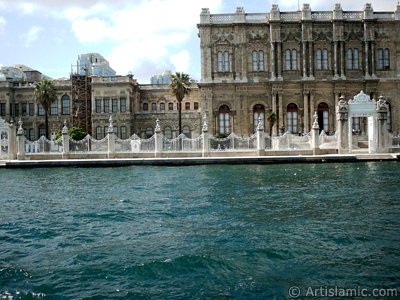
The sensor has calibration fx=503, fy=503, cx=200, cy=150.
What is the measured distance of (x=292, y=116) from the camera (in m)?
48.4

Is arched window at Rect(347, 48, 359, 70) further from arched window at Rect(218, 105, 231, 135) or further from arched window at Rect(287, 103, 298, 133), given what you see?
arched window at Rect(218, 105, 231, 135)

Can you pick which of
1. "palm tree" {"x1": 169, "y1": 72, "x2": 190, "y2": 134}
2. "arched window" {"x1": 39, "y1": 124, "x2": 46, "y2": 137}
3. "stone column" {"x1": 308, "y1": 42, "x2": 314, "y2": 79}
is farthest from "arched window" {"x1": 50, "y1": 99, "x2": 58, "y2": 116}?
"stone column" {"x1": 308, "y1": 42, "x2": 314, "y2": 79}

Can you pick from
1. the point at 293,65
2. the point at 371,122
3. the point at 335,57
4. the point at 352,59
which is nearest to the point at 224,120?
the point at 293,65

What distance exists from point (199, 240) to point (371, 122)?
26431 millimetres

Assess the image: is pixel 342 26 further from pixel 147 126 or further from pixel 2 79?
pixel 2 79

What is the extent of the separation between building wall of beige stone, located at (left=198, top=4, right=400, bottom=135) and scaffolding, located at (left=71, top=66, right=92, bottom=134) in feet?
53.2

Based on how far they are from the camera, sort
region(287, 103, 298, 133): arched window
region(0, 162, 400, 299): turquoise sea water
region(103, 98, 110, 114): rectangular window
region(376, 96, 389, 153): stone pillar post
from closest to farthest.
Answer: region(0, 162, 400, 299): turquoise sea water → region(376, 96, 389, 153): stone pillar post → region(287, 103, 298, 133): arched window → region(103, 98, 110, 114): rectangular window

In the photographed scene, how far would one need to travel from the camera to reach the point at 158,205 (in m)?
15.7

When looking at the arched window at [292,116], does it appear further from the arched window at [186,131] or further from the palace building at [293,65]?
the arched window at [186,131]

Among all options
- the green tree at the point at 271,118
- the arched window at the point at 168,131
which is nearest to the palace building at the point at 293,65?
the green tree at the point at 271,118

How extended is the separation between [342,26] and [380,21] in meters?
3.87

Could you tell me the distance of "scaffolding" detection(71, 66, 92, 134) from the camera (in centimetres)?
5762

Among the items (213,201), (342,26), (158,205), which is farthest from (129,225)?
(342,26)

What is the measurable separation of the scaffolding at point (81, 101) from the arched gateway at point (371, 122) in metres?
32.6
